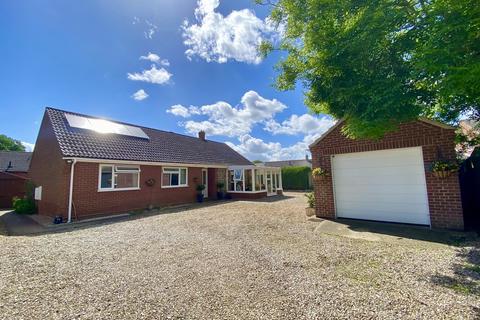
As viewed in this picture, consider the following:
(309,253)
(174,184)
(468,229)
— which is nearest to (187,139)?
(174,184)

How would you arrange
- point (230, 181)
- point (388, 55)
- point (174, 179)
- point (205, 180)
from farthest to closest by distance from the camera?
point (230, 181)
point (205, 180)
point (174, 179)
point (388, 55)

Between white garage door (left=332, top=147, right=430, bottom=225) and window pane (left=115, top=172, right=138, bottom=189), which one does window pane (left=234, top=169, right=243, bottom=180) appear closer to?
window pane (left=115, top=172, right=138, bottom=189)

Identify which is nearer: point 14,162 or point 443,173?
point 443,173

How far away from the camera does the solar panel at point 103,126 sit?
12.5m

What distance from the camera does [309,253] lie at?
4902mm

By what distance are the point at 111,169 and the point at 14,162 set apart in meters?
18.5

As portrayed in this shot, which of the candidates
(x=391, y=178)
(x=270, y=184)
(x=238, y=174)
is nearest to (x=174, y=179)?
(x=238, y=174)

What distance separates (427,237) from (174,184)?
12517 mm

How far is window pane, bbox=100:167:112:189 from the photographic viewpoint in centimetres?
1102

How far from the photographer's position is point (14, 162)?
21750 mm

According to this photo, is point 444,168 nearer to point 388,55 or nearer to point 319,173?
point 319,173

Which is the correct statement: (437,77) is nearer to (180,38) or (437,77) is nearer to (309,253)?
(309,253)

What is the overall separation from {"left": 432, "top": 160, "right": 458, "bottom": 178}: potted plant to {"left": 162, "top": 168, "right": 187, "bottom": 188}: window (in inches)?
496

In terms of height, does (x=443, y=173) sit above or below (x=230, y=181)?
above
